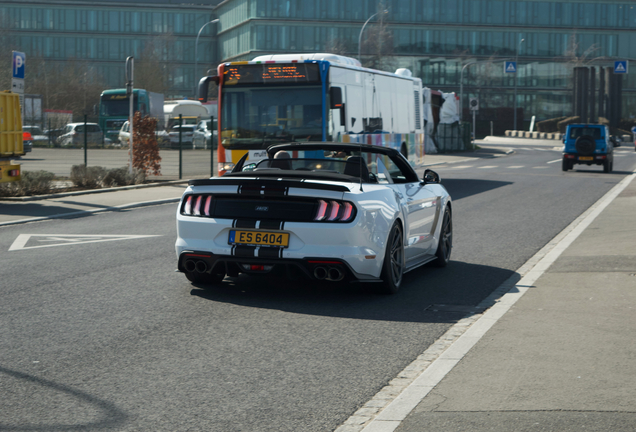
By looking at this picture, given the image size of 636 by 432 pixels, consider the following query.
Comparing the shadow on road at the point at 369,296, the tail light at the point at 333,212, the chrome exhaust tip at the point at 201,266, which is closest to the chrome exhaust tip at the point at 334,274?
the shadow on road at the point at 369,296

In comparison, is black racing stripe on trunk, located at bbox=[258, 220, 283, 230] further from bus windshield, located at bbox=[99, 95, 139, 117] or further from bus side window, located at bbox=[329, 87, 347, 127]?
bus windshield, located at bbox=[99, 95, 139, 117]

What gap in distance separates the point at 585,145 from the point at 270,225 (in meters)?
27.0

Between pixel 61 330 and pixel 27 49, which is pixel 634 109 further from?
pixel 61 330

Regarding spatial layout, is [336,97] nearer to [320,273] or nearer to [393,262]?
[393,262]

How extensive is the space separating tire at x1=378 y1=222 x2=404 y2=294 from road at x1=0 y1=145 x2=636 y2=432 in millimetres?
121

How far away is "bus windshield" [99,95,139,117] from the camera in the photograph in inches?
1986

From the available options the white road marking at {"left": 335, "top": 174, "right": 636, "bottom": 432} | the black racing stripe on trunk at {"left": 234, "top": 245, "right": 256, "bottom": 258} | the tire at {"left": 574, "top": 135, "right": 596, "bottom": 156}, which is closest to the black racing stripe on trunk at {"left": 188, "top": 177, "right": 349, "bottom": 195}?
the black racing stripe on trunk at {"left": 234, "top": 245, "right": 256, "bottom": 258}

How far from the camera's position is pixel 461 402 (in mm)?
4602

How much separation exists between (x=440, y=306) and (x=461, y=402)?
2897mm

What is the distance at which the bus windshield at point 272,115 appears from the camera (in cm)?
1770

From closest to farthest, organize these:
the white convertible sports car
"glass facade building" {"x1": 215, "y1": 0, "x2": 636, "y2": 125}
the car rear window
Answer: the white convertible sports car, the car rear window, "glass facade building" {"x1": 215, "y1": 0, "x2": 636, "y2": 125}

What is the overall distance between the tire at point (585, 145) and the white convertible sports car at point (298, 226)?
25687 millimetres

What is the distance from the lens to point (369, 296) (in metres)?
7.88

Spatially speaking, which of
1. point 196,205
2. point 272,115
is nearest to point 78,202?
point 272,115
